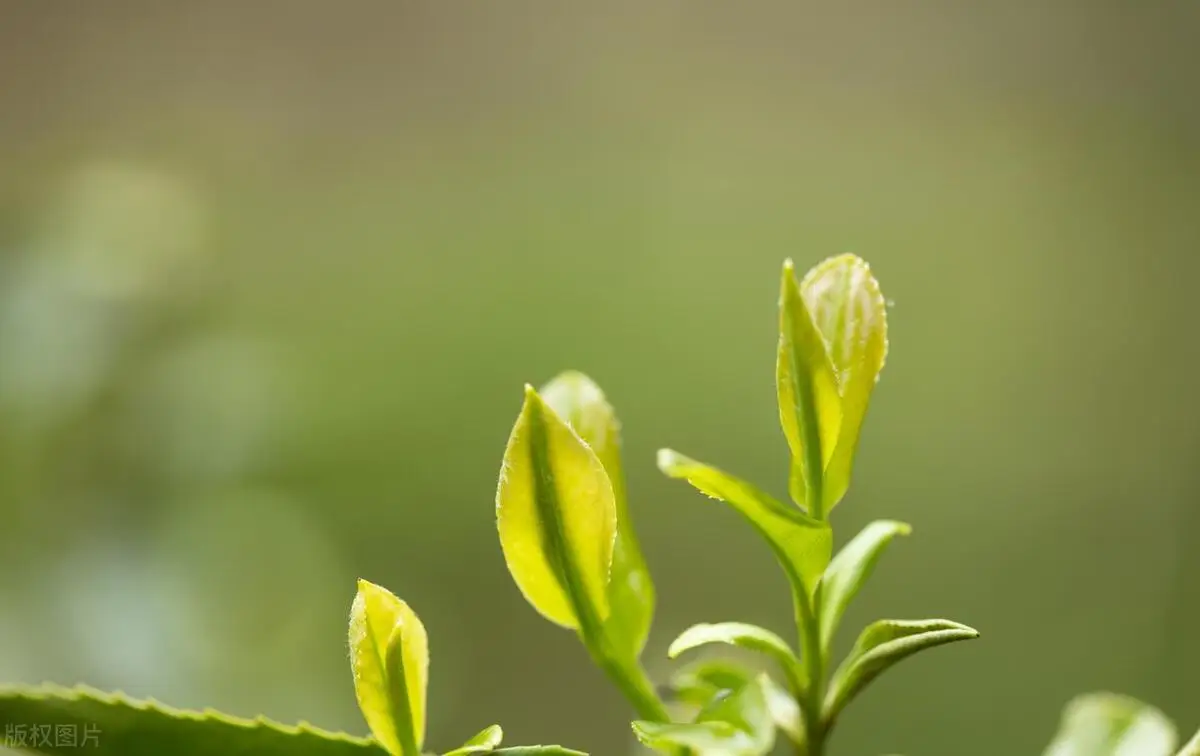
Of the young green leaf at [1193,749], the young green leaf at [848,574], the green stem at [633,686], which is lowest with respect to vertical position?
the young green leaf at [1193,749]

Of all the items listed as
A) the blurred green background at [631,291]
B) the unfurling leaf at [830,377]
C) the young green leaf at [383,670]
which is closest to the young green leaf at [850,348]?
the unfurling leaf at [830,377]

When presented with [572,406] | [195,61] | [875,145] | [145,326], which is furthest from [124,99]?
[572,406]

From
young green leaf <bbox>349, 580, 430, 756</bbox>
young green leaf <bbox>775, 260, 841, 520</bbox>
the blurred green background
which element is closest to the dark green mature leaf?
young green leaf <bbox>349, 580, 430, 756</bbox>

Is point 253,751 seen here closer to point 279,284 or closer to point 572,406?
point 572,406

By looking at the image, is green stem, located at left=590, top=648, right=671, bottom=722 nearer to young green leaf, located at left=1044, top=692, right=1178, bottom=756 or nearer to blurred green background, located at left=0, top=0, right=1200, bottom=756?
young green leaf, located at left=1044, top=692, right=1178, bottom=756

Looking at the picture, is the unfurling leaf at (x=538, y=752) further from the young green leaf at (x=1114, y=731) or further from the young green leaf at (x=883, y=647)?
the young green leaf at (x=1114, y=731)
